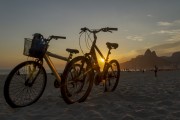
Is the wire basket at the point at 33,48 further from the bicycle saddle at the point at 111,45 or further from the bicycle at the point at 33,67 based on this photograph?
the bicycle saddle at the point at 111,45

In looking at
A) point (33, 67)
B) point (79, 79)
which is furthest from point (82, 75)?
point (33, 67)

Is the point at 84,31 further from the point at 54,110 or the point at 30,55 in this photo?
the point at 54,110

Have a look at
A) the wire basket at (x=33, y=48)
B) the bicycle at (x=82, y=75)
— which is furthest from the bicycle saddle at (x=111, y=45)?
the wire basket at (x=33, y=48)

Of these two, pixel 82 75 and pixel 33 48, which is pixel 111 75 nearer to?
pixel 82 75

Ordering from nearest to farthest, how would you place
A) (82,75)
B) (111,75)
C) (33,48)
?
(33,48) → (82,75) → (111,75)

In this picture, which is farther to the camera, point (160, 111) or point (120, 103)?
point (120, 103)

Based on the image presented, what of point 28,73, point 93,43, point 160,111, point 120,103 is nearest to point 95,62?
point 93,43

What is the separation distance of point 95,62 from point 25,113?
104 inches

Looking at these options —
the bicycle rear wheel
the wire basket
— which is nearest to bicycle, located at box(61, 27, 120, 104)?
the bicycle rear wheel

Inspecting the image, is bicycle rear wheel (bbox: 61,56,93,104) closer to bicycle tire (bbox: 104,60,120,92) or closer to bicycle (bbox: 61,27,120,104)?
bicycle (bbox: 61,27,120,104)

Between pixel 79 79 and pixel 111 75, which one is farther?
pixel 111 75

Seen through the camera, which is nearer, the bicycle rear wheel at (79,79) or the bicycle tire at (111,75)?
the bicycle rear wheel at (79,79)

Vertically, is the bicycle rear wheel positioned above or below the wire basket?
below

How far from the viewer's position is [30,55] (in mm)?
6051
